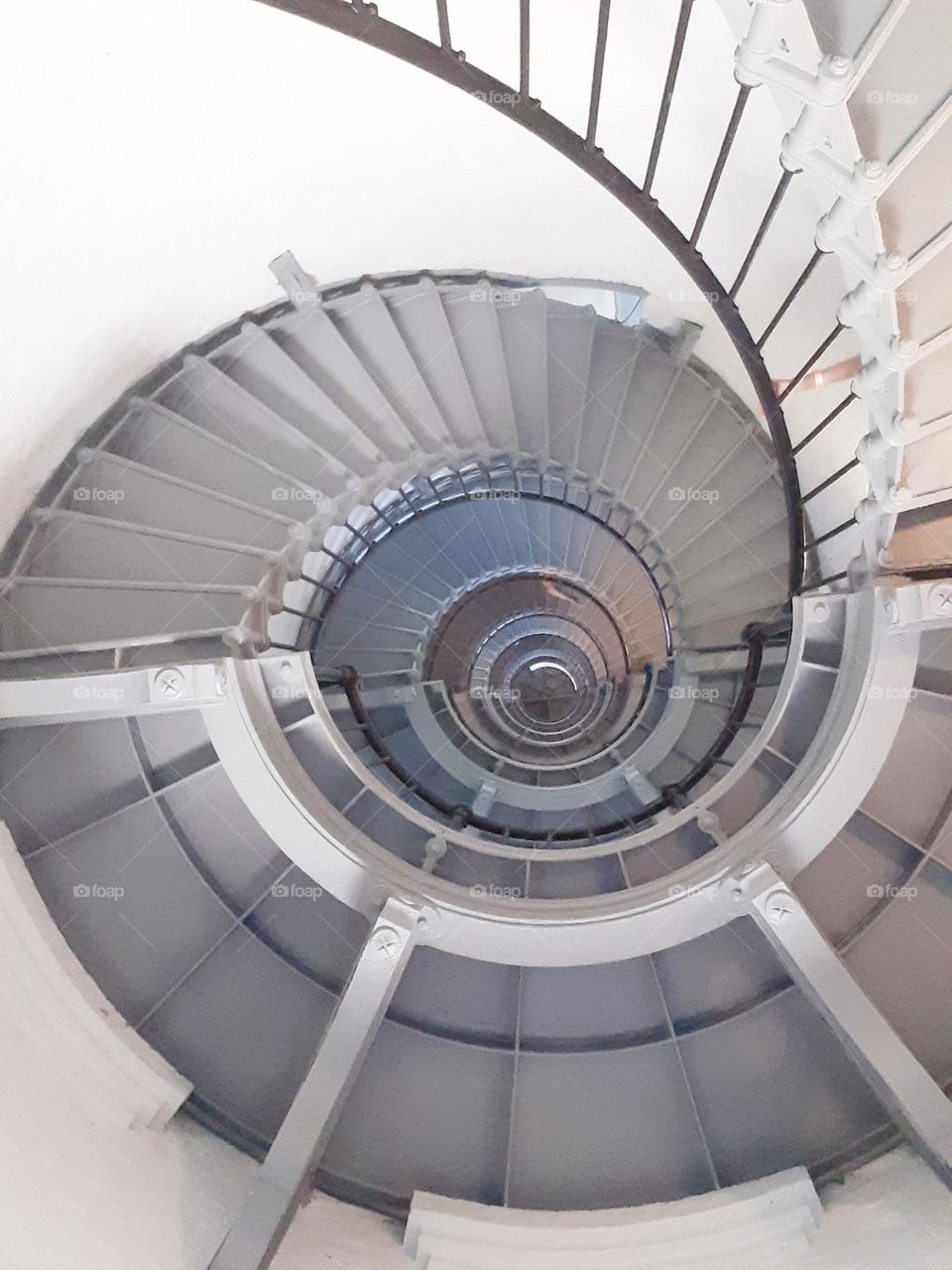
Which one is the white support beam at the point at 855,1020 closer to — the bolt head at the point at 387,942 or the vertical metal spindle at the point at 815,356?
the bolt head at the point at 387,942

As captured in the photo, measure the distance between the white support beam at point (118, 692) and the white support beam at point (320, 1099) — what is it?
1483 mm

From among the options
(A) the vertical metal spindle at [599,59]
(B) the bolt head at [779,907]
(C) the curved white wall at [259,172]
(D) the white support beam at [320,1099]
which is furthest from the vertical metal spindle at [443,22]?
(B) the bolt head at [779,907]

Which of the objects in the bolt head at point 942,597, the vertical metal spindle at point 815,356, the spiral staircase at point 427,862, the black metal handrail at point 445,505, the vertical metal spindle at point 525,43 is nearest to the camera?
the vertical metal spindle at point 525,43

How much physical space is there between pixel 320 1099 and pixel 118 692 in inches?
86.7

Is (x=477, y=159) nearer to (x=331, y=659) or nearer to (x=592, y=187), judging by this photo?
(x=592, y=187)

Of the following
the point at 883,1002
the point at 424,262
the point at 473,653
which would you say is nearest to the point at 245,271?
the point at 424,262

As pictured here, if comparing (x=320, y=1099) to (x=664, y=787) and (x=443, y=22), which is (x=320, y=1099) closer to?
(x=664, y=787)

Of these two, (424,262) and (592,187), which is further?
(424,262)

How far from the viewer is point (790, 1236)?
14.5ft

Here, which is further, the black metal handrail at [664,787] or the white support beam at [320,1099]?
the black metal handrail at [664,787]

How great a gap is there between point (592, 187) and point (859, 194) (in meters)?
3.83

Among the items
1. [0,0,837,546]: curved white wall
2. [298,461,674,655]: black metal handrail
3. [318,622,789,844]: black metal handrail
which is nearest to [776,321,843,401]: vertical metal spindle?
[0,0,837,546]: curved white wall

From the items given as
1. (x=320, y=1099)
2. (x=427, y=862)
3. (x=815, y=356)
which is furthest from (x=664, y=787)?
(x=815, y=356)

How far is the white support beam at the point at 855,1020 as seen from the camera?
4273 millimetres
